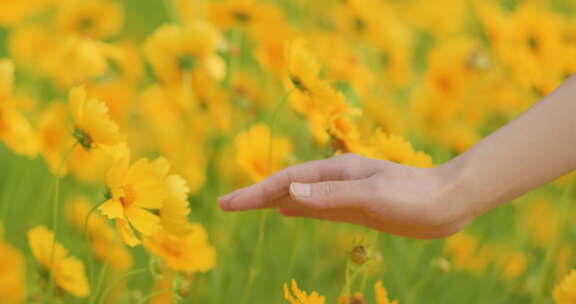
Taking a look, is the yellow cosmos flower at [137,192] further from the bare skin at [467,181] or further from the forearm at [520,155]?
the forearm at [520,155]

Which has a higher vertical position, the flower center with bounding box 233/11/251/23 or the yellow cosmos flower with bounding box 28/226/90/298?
the flower center with bounding box 233/11/251/23

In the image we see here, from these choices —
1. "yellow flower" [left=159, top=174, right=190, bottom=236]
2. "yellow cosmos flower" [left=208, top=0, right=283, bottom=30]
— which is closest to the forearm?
"yellow flower" [left=159, top=174, right=190, bottom=236]

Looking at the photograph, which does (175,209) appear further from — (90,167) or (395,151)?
(90,167)

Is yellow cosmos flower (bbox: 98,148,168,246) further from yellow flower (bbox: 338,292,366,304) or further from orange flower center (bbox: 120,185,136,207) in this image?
yellow flower (bbox: 338,292,366,304)

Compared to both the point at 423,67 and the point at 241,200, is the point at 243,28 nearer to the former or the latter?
the point at 241,200

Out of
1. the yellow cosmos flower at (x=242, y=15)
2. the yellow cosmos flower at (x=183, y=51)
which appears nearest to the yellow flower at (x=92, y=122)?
the yellow cosmos flower at (x=183, y=51)

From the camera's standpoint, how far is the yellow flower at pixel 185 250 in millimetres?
784

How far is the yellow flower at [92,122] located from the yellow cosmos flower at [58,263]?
125mm

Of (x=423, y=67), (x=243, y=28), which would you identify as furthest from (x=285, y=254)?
(x=423, y=67)

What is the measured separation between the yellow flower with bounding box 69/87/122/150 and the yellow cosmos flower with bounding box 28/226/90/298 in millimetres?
125

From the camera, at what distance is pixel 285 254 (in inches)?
47.6

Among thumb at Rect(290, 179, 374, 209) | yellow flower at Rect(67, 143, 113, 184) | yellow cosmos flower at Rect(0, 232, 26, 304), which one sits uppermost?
yellow flower at Rect(67, 143, 113, 184)

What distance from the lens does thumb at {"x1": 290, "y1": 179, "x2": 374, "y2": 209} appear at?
0.62 m

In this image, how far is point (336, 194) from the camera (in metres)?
0.62
